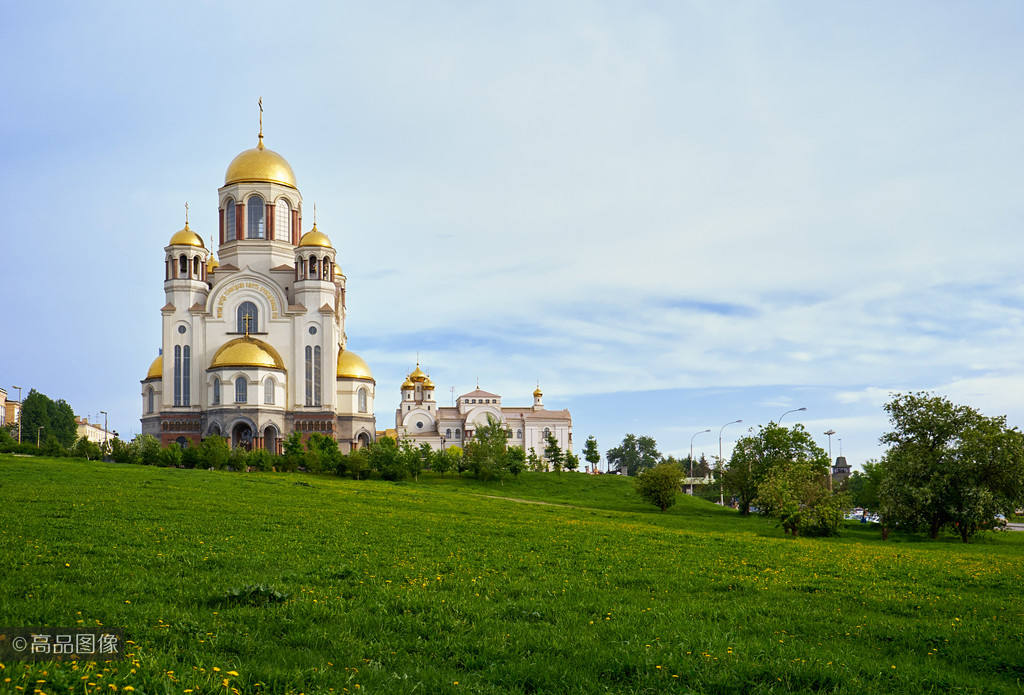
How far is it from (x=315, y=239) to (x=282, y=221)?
5.35 meters

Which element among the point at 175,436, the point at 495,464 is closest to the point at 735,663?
the point at 495,464

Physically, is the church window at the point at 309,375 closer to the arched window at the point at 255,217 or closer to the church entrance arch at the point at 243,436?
the church entrance arch at the point at 243,436

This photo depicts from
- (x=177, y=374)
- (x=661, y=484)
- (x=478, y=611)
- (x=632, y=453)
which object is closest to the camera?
(x=478, y=611)

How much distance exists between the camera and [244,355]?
6538 centimetres

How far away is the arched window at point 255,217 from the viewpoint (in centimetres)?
7425

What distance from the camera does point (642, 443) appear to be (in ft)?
475

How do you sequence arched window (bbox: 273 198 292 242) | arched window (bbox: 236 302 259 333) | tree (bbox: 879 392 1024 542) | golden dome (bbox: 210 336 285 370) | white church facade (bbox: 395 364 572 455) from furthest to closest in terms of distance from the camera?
white church facade (bbox: 395 364 572 455), arched window (bbox: 273 198 292 242), arched window (bbox: 236 302 259 333), golden dome (bbox: 210 336 285 370), tree (bbox: 879 392 1024 542)

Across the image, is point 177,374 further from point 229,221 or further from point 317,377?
point 229,221

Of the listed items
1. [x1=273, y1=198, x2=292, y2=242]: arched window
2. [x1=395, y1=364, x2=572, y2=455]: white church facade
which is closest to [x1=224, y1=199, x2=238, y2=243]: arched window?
[x1=273, y1=198, x2=292, y2=242]: arched window

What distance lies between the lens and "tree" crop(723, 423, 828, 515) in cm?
4888

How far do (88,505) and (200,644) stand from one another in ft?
44.6

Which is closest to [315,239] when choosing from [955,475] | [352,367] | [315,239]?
[315,239]

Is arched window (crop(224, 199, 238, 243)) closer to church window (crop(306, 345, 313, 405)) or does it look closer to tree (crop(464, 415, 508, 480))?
church window (crop(306, 345, 313, 405))

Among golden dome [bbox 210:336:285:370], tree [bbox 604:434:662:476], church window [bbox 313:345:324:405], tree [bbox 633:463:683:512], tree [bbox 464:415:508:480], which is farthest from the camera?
tree [bbox 604:434:662:476]
